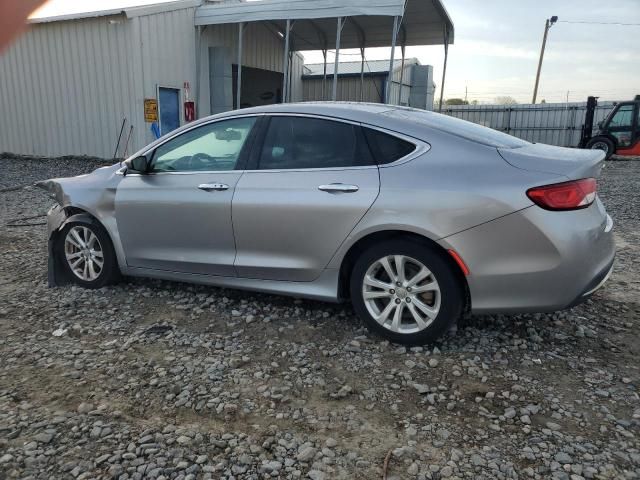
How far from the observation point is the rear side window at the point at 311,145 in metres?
3.56

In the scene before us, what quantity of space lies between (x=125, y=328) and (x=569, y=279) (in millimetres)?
3107

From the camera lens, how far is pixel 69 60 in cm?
1505

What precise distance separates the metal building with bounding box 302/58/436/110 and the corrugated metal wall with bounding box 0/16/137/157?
8439 mm

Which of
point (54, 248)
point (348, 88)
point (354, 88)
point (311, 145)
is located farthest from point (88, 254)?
point (348, 88)

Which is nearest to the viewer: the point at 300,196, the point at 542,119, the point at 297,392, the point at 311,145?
the point at 297,392

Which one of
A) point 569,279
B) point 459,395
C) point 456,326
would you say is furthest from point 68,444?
point 569,279

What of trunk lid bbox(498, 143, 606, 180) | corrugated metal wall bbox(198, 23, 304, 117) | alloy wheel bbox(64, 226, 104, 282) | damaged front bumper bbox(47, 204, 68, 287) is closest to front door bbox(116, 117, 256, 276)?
alloy wheel bbox(64, 226, 104, 282)

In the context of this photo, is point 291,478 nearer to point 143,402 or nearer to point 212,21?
point 143,402

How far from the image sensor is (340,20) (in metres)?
13.7

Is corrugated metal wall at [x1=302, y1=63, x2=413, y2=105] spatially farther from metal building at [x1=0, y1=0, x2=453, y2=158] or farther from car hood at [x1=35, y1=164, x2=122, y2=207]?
car hood at [x1=35, y1=164, x2=122, y2=207]

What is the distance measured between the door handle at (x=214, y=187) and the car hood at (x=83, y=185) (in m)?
0.95

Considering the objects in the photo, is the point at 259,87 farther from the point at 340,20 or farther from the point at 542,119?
the point at 542,119

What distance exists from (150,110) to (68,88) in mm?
2873

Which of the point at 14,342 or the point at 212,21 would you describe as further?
the point at 212,21
